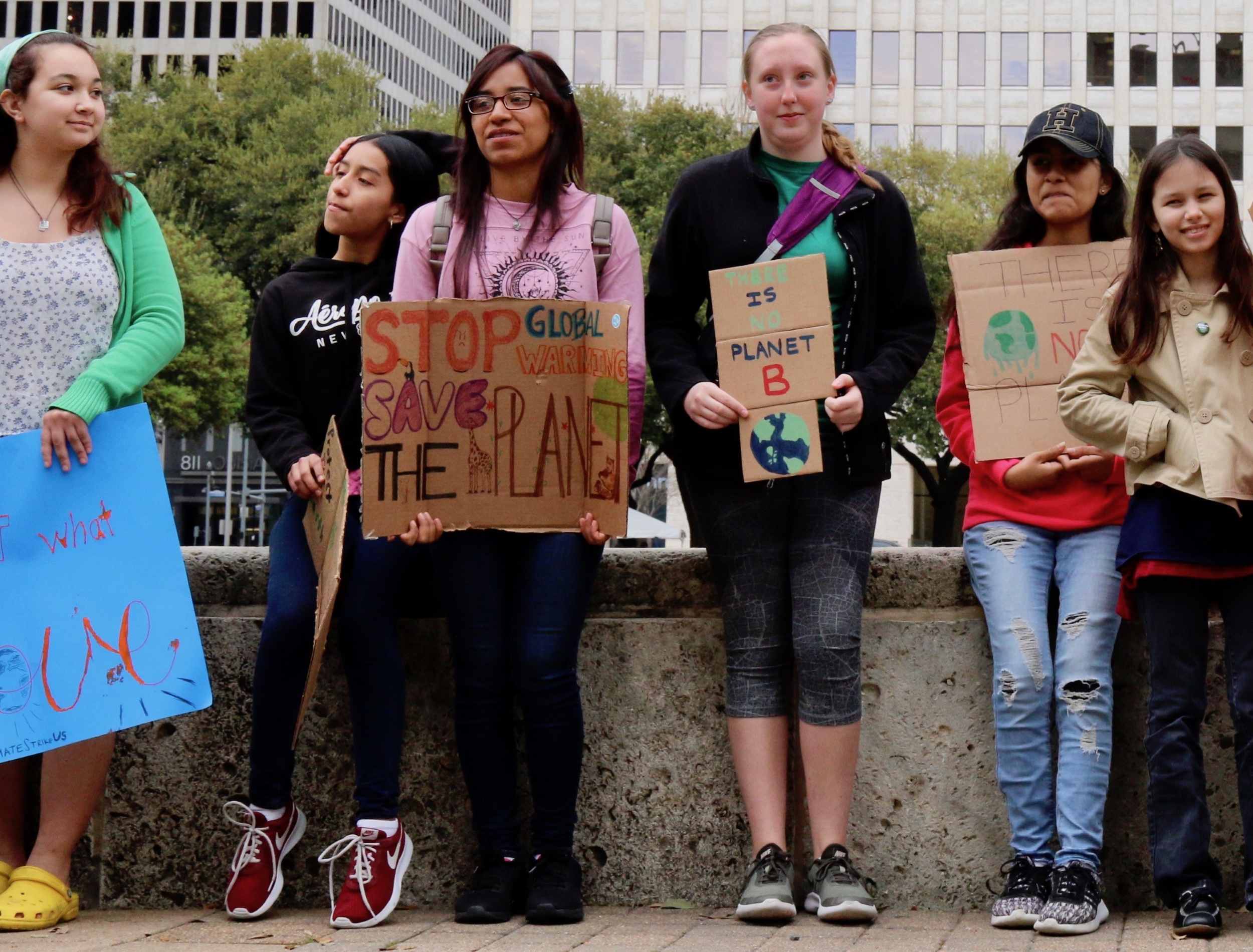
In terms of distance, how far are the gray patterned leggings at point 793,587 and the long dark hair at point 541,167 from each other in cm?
80

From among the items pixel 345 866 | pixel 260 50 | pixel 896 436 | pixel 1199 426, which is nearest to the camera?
pixel 1199 426

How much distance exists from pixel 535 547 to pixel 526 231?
83 centimetres

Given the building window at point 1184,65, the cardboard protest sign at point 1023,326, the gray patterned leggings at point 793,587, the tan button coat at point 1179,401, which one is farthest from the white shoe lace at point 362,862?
the building window at point 1184,65

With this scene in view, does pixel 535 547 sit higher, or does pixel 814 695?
pixel 535 547

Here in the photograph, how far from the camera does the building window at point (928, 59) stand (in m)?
55.1

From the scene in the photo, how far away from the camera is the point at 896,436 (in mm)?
32156

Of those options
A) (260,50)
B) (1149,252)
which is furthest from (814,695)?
(260,50)

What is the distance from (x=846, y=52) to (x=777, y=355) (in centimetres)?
5419

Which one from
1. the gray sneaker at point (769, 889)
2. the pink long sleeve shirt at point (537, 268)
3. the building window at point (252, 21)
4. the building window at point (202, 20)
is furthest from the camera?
the building window at point (202, 20)

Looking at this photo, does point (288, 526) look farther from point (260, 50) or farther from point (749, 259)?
point (260, 50)

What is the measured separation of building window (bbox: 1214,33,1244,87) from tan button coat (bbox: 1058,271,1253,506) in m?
54.1

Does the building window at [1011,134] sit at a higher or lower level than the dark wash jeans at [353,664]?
higher

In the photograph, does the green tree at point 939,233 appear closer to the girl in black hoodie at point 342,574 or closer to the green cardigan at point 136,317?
the girl in black hoodie at point 342,574

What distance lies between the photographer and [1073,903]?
12.0 ft
